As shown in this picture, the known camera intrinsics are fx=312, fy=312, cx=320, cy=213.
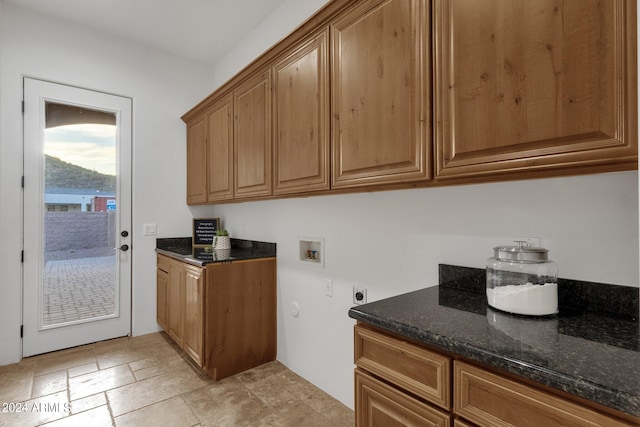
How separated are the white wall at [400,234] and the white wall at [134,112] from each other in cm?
88

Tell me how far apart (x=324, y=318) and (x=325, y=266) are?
37 cm

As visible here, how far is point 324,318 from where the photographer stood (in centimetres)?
221

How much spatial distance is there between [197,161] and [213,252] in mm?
1023

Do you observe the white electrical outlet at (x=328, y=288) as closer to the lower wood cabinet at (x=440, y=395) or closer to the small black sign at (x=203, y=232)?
the lower wood cabinet at (x=440, y=395)

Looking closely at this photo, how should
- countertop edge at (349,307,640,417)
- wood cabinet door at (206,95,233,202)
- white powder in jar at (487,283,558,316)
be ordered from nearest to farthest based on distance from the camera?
countertop edge at (349,307,640,417) < white powder in jar at (487,283,558,316) < wood cabinet door at (206,95,233,202)

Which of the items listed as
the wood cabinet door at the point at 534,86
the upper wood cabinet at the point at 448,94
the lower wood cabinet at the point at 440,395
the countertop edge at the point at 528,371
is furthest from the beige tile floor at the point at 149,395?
the wood cabinet door at the point at 534,86

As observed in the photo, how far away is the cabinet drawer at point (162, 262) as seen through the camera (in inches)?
117

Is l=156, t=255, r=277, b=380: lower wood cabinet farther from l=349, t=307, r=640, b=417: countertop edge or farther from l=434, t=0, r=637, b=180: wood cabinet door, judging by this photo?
l=434, t=0, r=637, b=180: wood cabinet door

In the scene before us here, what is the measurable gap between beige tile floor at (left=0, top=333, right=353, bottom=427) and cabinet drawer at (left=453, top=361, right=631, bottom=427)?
128 centimetres

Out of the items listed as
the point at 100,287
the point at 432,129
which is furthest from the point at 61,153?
the point at 432,129

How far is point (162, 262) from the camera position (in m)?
3.12

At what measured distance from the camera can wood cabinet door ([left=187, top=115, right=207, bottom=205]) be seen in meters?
3.07

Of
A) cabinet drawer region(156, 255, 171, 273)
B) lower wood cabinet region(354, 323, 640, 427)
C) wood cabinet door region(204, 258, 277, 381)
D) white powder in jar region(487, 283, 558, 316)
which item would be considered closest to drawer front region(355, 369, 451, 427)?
lower wood cabinet region(354, 323, 640, 427)

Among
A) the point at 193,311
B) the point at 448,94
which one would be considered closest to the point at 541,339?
the point at 448,94
